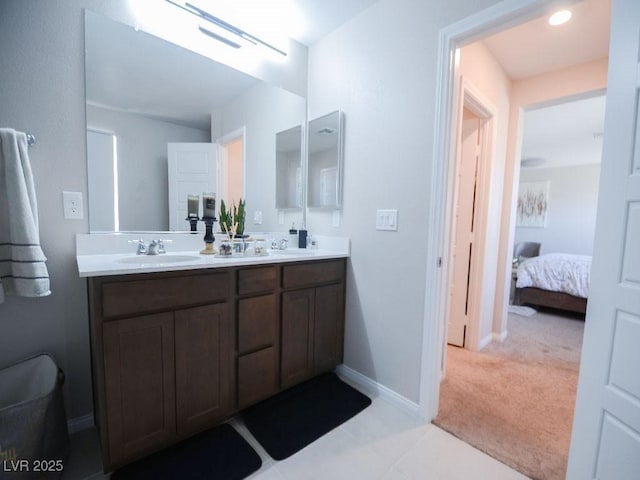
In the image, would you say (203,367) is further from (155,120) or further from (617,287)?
(617,287)

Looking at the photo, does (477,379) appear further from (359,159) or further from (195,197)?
(195,197)

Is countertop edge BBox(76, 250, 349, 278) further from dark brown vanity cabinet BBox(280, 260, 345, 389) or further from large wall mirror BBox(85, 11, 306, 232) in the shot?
large wall mirror BBox(85, 11, 306, 232)

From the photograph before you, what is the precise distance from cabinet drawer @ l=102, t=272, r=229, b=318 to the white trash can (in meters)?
0.41

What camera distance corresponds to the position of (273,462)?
50.0 inches

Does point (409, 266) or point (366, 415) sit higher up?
point (409, 266)

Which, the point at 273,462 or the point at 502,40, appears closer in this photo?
A: the point at 273,462

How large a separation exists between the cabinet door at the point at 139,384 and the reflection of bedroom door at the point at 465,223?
2.25 meters

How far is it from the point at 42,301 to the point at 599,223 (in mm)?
2344

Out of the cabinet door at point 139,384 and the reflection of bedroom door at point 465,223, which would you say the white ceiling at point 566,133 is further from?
the cabinet door at point 139,384

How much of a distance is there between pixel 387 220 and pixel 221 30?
61.3 inches

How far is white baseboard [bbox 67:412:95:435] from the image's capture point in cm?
140

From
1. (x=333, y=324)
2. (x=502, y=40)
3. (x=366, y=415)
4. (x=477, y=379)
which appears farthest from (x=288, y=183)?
(x=477, y=379)

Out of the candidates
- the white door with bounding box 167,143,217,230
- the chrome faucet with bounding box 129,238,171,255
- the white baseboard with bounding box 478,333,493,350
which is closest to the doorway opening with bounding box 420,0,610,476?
the white baseboard with bounding box 478,333,493,350

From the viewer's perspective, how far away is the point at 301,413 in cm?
158
